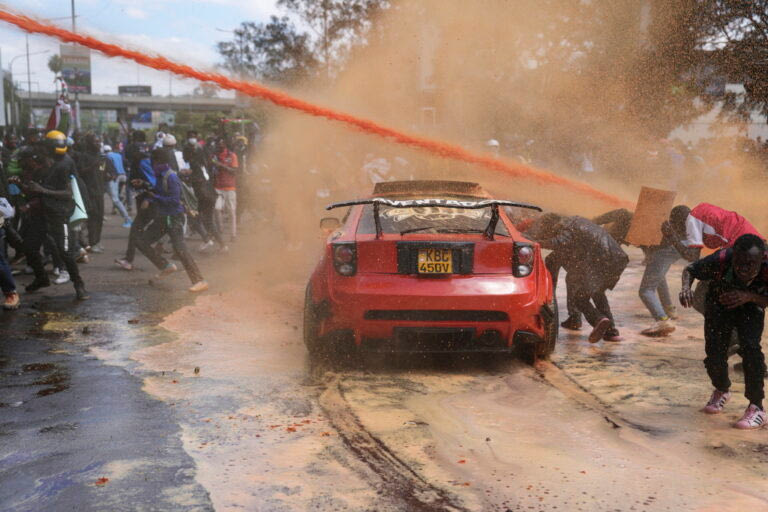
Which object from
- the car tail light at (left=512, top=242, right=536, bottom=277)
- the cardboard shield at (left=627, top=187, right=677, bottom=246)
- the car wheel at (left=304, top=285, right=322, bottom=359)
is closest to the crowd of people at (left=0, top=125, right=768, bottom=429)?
the cardboard shield at (left=627, top=187, right=677, bottom=246)

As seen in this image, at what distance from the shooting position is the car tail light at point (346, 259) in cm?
646

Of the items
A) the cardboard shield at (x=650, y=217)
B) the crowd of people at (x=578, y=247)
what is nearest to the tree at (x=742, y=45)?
the crowd of people at (x=578, y=247)

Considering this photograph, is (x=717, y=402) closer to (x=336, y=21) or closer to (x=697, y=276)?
(x=697, y=276)

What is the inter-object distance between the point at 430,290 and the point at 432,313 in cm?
17

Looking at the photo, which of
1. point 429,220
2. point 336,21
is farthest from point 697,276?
point 336,21

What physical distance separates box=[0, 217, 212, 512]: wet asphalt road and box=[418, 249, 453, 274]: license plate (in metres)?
2.10

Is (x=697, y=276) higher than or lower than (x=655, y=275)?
higher

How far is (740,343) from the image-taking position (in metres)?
5.40

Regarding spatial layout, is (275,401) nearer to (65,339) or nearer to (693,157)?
(65,339)

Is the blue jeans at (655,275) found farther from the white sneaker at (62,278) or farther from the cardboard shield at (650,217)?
the white sneaker at (62,278)

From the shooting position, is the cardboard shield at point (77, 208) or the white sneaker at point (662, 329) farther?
the cardboard shield at point (77, 208)

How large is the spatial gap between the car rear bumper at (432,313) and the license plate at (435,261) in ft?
0.23

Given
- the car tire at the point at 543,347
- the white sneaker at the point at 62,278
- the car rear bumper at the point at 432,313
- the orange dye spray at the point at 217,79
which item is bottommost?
the white sneaker at the point at 62,278

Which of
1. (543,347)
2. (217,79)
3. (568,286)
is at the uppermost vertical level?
(217,79)
